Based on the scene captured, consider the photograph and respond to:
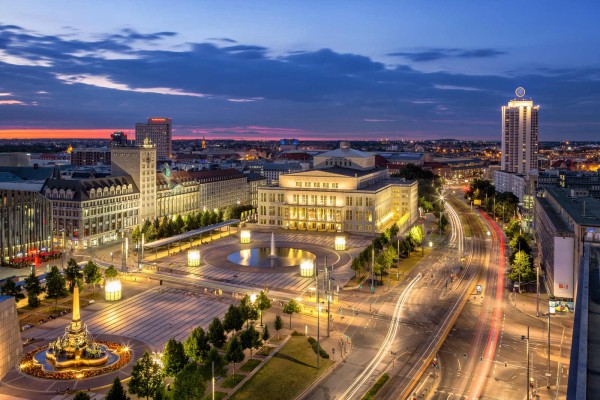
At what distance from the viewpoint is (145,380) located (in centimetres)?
4897

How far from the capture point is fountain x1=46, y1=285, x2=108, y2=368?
58250mm

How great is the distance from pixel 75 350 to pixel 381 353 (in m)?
35.0

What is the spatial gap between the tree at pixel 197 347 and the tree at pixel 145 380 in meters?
7.03

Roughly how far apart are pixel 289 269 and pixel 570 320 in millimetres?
50520

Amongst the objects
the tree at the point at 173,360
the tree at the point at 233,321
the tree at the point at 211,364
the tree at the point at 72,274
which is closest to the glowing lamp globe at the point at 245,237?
the tree at the point at 72,274

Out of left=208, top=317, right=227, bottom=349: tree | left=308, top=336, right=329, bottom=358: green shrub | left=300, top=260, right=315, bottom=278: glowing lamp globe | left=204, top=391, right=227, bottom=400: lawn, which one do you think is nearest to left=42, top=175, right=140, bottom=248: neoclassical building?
left=300, top=260, right=315, bottom=278: glowing lamp globe

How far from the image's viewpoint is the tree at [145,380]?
4862cm

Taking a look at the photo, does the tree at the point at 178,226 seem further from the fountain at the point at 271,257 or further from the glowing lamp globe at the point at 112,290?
the glowing lamp globe at the point at 112,290

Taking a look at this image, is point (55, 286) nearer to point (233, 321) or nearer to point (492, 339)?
point (233, 321)

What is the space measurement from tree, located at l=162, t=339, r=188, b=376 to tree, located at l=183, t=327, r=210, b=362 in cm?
318

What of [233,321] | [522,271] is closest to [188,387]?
[233,321]

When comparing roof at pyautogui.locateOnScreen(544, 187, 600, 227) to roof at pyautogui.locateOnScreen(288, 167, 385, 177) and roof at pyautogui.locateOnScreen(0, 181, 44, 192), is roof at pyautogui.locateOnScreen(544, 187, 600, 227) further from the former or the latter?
roof at pyautogui.locateOnScreen(0, 181, 44, 192)

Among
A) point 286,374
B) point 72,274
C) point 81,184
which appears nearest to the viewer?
point 286,374

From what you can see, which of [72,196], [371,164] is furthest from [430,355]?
[371,164]
